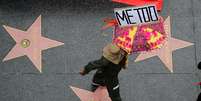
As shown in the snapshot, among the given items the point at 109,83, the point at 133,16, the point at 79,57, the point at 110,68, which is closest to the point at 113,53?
the point at 110,68

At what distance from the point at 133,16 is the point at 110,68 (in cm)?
70

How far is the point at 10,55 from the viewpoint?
773 cm

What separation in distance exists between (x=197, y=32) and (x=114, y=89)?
143 centimetres

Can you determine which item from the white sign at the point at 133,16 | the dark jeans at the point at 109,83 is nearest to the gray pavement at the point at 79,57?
the dark jeans at the point at 109,83

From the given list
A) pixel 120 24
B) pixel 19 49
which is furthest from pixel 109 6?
pixel 19 49

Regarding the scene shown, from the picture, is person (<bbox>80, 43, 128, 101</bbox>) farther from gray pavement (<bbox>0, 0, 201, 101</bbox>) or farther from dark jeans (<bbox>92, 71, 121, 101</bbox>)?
gray pavement (<bbox>0, 0, 201, 101</bbox>)

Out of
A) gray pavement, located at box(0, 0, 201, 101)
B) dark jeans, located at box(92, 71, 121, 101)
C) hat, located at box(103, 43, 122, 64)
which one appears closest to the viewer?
hat, located at box(103, 43, 122, 64)

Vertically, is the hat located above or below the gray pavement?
above

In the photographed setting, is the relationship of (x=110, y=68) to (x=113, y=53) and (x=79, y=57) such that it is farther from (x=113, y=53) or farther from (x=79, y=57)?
(x=79, y=57)

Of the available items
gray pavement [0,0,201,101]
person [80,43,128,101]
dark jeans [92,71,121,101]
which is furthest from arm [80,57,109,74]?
gray pavement [0,0,201,101]

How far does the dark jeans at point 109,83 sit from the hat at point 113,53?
0.31 metres

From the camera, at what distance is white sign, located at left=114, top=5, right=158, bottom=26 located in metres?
7.00

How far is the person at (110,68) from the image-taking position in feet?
22.0

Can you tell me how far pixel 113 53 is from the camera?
262 inches
